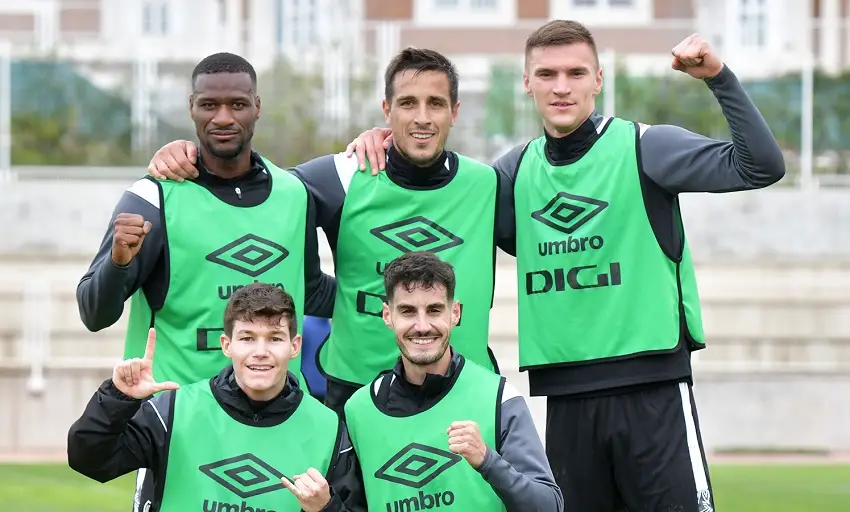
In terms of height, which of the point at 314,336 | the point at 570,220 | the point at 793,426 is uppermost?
the point at 570,220

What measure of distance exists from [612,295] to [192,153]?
1507 millimetres

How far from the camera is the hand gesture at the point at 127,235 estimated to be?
14.6 ft

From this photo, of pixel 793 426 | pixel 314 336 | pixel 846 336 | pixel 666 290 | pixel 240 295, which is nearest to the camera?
pixel 240 295

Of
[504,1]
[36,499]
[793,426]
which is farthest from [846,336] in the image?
[504,1]

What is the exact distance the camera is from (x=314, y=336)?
629 centimetres

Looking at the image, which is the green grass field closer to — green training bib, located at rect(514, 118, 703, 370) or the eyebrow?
green training bib, located at rect(514, 118, 703, 370)

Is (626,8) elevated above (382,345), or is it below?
above

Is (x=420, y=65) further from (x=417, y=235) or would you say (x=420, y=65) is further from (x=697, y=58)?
(x=697, y=58)

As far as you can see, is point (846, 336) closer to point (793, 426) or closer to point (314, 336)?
point (793, 426)

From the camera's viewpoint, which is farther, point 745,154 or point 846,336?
point 846,336

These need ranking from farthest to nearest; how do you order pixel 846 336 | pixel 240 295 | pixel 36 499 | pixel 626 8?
1. pixel 626 8
2. pixel 846 336
3. pixel 36 499
4. pixel 240 295

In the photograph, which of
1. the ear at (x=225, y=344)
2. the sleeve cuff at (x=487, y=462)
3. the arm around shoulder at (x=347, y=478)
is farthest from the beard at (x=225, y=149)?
the sleeve cuff at (x=487, y=462)

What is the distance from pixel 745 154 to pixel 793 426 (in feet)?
27.4

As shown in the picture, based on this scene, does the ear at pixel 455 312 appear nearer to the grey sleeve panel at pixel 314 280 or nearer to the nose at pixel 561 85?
the grey sleeve panel at pixel 314 280
